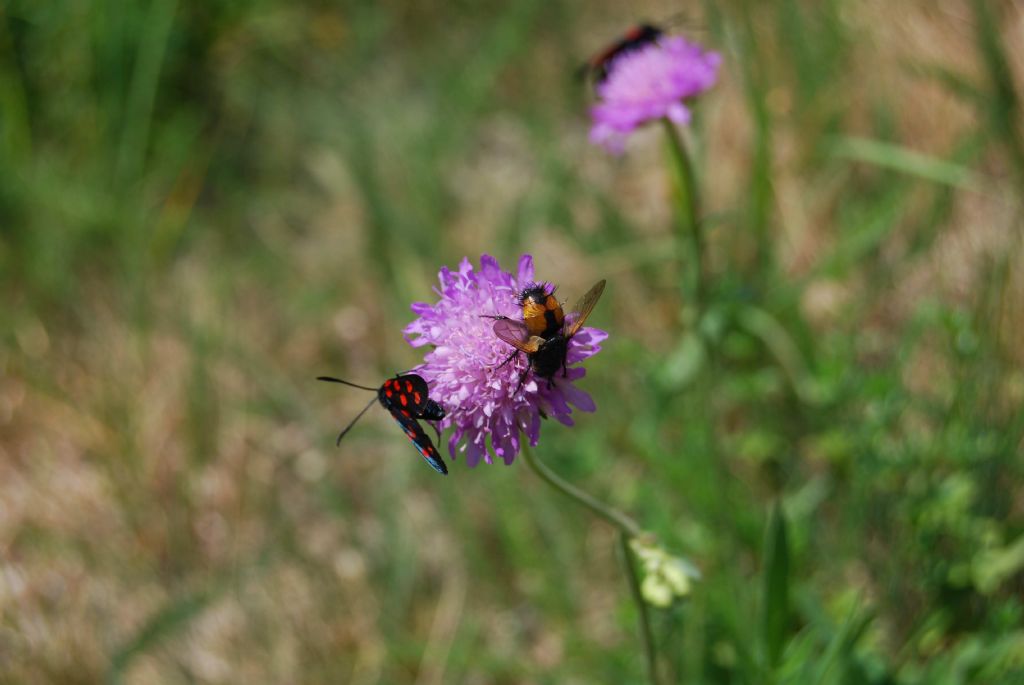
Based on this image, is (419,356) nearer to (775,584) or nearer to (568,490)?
(775,584)

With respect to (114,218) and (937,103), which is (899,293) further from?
(114,218)

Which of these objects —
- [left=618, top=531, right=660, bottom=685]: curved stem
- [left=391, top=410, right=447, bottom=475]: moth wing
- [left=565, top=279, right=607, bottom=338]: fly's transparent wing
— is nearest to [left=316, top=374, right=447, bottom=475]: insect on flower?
[left=391, top=410, right=447, bottom=475]: moth wing

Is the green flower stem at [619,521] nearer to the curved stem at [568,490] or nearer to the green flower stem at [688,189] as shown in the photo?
the curved stem at [568,490]

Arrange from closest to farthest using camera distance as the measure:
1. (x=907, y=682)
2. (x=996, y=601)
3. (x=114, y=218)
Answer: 1. (x=907, y=682)
2. (x=996, y=601)
3. (x=114, y=218)

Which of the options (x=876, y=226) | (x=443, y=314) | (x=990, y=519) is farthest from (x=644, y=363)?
(x=443, y=314)

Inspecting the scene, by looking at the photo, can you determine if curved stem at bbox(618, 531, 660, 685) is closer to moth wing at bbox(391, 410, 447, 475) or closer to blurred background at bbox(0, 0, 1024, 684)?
blurred background at bbox(0, 0, 1024, 684)

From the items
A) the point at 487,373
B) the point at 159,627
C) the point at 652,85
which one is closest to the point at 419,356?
the point at 159,627

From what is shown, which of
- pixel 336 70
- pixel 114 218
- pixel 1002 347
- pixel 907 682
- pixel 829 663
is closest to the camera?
pixel 829 663

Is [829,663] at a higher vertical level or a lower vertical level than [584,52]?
lower

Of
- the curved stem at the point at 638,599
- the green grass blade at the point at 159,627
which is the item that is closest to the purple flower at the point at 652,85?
the curved stem at the point at 638,599
